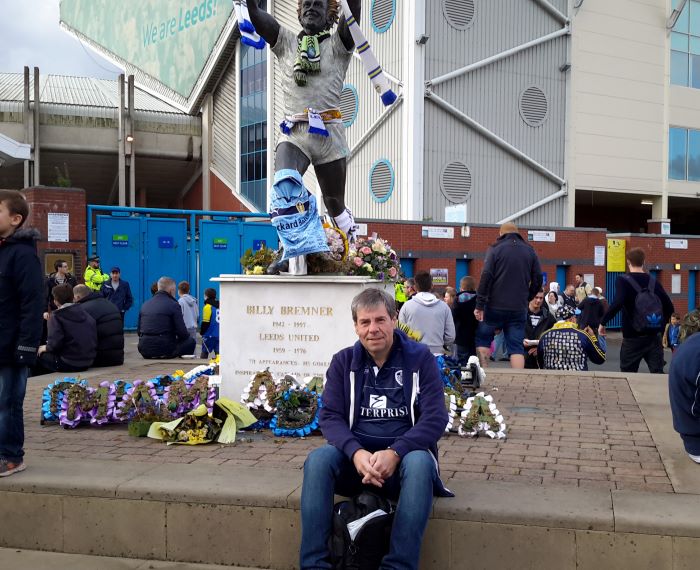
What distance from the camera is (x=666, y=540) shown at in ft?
12.6

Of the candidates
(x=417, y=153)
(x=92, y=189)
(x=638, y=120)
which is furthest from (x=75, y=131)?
(x=638, y=120)

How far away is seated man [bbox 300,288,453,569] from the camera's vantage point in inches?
150

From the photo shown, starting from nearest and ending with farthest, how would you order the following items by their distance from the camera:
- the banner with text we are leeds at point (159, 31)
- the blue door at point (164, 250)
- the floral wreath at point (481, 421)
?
the floral wreath at point (481, 421), the blue door at point (164, 250), the banner with text we are leeds at point (159, 31)

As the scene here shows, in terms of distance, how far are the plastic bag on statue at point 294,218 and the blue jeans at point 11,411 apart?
2805mm

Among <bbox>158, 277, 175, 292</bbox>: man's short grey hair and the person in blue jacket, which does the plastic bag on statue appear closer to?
the person in blue jacket

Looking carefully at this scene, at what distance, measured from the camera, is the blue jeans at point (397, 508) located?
374cm

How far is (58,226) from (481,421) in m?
14.9

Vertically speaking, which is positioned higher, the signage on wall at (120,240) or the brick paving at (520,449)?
the signage on wall at (120,240)

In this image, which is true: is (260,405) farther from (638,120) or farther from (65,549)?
(638,120)

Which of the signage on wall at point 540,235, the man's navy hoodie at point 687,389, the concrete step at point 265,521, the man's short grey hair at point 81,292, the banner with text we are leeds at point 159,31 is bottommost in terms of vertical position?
the concrete step at point 265,521

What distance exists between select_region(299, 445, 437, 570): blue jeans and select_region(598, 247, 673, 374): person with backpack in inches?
229

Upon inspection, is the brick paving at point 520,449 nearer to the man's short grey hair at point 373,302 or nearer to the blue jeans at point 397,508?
the blue jeans at point 397,508

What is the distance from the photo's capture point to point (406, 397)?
4180 millimetres

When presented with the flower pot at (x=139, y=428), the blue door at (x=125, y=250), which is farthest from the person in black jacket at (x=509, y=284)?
the blue door at (x=125, y=250)
